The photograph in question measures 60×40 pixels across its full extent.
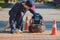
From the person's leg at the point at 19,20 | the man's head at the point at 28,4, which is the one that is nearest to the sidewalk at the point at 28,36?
the person's leg at the point at 19,20

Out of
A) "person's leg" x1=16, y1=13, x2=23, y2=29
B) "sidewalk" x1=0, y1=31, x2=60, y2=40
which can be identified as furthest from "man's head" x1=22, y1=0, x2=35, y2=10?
"sidewalk" x1=0, y1=31, x2=60, y2=40

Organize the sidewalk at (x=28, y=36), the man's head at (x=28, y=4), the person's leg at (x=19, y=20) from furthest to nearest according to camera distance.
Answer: the person's leg at (x=19, y=20) → the man's head at (x=28, y=4) → the sidewalk at (x=28, y=36)

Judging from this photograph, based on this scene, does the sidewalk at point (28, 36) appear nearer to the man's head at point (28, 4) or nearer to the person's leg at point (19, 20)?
the person's leg at point (19, 20)

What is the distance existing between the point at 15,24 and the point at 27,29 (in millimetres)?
1403

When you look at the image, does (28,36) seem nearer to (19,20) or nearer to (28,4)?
(19,20)

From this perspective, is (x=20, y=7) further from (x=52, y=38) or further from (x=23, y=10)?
(x=52, y=38)

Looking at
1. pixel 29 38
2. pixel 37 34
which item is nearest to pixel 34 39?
pixel 29 38

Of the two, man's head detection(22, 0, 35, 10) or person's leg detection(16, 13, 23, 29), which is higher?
man's head detection(22, 0, 35, 10)

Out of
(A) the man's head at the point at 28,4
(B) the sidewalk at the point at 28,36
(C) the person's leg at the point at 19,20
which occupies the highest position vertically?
(A) the man's head at the point at 28,4

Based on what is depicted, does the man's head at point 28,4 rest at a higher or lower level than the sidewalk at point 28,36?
higher

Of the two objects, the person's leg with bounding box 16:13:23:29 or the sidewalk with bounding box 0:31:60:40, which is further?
the person's leg with bounding box 16:13:23:29

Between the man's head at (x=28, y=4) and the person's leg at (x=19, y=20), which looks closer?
the man's head at (x=28, y=4)

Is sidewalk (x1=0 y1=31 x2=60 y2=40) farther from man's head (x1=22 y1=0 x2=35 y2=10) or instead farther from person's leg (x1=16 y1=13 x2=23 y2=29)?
man's head (x1=22 y1=0 x2=35 y2=10)

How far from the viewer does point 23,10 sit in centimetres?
1261
